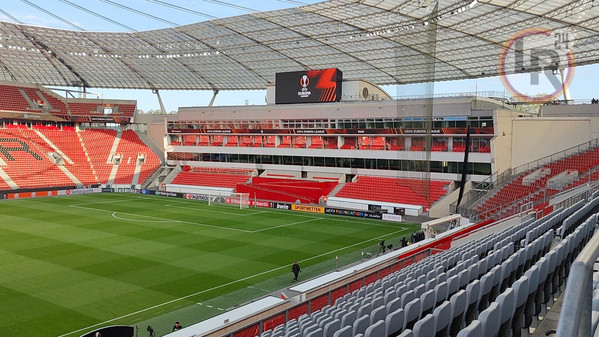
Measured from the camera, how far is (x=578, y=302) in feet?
6.67

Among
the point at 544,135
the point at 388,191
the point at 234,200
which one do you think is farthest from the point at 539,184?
Result: the point at 234,200

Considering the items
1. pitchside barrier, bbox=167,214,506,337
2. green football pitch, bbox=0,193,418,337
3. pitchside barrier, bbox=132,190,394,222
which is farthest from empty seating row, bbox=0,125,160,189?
pitchside barrier, bbox=167,214,506,337

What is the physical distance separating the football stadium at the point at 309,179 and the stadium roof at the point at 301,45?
37cm

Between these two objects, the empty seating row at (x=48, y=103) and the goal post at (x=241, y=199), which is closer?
the goal post at (x=241, y=199)

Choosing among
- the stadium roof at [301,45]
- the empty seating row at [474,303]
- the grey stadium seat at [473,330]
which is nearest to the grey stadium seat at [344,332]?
the empty seating row at [474,303]

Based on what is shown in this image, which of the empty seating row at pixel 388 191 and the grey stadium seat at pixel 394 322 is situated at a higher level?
the grey stadium seat at pixel 394 322

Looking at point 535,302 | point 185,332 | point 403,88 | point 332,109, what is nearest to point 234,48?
point 332,109

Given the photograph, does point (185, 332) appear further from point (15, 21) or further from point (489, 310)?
point (15, 21)

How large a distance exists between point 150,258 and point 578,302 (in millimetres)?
26831

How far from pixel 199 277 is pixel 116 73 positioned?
60075 mm

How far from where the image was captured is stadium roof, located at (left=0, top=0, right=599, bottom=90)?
4288 centimetres

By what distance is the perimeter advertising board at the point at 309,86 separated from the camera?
5372cm
